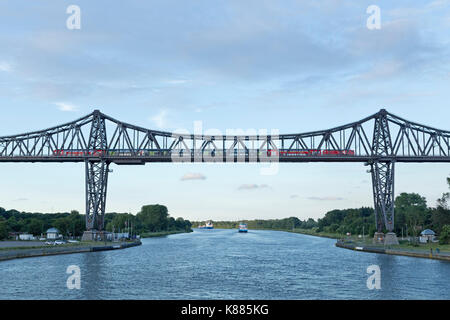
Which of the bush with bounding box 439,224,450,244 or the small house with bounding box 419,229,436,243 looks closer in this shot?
the bush with bounding box 439,224,450,244

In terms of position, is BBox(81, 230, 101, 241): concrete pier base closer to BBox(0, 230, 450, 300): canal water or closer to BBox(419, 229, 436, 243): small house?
BBox(0, 230, 450, 300): canal water

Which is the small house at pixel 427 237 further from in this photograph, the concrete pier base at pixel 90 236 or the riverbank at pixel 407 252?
the concrete pier base at pixel 90 236

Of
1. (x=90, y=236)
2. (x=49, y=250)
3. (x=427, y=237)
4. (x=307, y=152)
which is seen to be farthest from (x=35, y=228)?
(x=427, y=237)

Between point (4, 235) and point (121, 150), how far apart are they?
43789mm

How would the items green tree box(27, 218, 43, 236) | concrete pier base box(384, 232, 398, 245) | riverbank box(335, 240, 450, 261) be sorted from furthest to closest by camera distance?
1. green tree box(27, 218, 43, 236)
2. concrete pier base box(384, 232, 398, 245)
3. riverbank box(335, 240, 450, 261)

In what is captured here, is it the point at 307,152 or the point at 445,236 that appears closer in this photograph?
the point at 445,236

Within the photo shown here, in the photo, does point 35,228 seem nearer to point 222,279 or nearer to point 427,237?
point 222,279

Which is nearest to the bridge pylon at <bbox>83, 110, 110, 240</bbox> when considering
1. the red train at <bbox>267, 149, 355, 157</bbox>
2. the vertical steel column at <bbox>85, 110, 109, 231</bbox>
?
the vertical steel column at <bbox>85, 110, 109, 231</bbox>

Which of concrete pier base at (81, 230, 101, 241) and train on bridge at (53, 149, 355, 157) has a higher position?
train on bridge at (53, 149, 355, 157)

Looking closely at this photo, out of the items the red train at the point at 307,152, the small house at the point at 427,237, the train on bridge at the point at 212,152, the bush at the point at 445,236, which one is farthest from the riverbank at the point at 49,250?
the small house at the point at 427,237

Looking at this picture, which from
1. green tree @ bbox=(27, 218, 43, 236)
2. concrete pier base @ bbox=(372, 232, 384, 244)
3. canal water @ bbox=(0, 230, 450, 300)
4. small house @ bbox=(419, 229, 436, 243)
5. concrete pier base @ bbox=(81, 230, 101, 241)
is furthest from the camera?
green tree @ bbox=(27, 218, 43, 236)

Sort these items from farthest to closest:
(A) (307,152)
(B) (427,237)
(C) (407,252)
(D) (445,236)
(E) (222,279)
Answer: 1. (A) (307,152)
2. (B) (427,237)
3. (D) (445,236)
4. (C) (407,252)
5. (E) (222,279)

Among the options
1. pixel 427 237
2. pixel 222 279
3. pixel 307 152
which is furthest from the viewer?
pixel 307 152

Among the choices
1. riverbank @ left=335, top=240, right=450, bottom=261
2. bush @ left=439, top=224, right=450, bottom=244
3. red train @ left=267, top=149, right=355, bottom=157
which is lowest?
riverbank @ left=335, top=240, right=450, bottom=261
